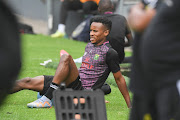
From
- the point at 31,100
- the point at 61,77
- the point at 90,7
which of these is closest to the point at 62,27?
the point at 90,7

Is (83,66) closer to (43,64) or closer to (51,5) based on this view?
(43,64)

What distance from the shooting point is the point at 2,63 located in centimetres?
196

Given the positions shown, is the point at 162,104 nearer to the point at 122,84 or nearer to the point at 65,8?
the point at 122,84

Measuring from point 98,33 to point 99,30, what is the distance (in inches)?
2.3

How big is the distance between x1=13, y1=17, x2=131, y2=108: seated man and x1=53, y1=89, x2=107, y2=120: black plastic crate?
178cm

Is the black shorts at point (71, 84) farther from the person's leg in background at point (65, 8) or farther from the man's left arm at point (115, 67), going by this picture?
the person's leg in background at point (65, 8)

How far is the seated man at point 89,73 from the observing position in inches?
200

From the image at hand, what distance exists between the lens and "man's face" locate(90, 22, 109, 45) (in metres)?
5.37

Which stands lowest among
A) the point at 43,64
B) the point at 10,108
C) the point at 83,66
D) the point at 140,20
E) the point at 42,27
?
the point at 42,27

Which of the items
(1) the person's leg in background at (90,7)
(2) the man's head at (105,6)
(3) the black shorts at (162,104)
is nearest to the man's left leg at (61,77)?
(2) the man's head at (105,6)

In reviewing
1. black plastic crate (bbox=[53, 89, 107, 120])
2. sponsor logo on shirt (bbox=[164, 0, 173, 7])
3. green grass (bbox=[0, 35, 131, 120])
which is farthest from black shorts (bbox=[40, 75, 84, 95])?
sponsor logo on shirt (bbox=[164, 0, 173, 7])

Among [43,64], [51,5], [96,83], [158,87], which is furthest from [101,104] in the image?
[51,5]

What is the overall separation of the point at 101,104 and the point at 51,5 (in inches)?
478

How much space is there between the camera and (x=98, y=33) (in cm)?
541
